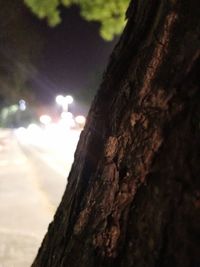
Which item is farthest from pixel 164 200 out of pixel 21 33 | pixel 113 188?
pixel 21 33

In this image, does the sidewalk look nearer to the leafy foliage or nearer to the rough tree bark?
the leafy foliage

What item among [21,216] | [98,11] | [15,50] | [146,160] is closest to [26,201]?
[21,216]

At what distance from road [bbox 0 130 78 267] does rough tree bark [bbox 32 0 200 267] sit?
402cm

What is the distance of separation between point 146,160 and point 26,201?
8.29m

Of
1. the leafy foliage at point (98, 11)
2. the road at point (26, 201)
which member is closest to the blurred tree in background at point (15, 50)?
the road at point (26, 201)

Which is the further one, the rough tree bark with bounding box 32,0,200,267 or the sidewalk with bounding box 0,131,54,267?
the sidewalk with bounding box 0,131,54,267

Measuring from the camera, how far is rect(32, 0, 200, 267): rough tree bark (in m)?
1.31

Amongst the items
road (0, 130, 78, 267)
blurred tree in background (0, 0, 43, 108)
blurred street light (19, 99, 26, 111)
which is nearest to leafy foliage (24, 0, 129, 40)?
road (0, 130, 78, 267)

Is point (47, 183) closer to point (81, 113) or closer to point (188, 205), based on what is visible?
point (188, 205)

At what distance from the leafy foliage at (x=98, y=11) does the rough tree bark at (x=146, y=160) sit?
9.40 feet

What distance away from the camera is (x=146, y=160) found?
139 cm

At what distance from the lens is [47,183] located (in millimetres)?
11891

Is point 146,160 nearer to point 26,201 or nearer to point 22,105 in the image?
point 26,201

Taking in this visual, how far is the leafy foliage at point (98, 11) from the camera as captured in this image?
173 inches
